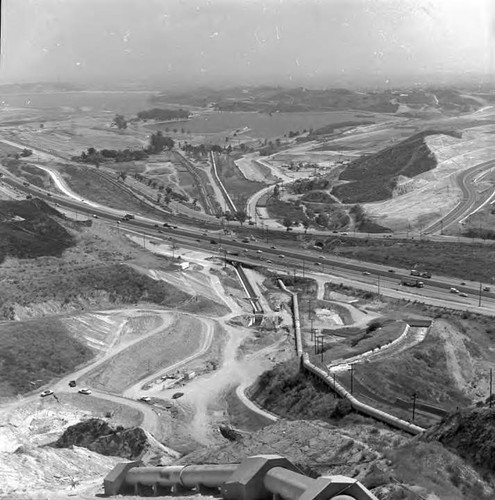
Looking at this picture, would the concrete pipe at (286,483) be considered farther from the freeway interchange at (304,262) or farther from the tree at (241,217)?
the tree at (241,217)

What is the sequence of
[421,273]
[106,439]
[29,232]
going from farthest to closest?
[29,232] < [421,273] < [106,439]

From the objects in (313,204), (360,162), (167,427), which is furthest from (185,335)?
(360,162)

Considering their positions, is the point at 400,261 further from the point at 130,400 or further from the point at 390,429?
the point at 390,429

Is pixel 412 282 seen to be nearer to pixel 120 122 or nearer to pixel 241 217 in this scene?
pixel 241 217

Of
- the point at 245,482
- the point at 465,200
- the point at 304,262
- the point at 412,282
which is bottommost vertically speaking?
the point at 304,262

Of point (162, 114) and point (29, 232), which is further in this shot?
point (162, 114)

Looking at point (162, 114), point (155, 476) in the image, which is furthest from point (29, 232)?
point (162, 114)

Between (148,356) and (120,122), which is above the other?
(120,122)
